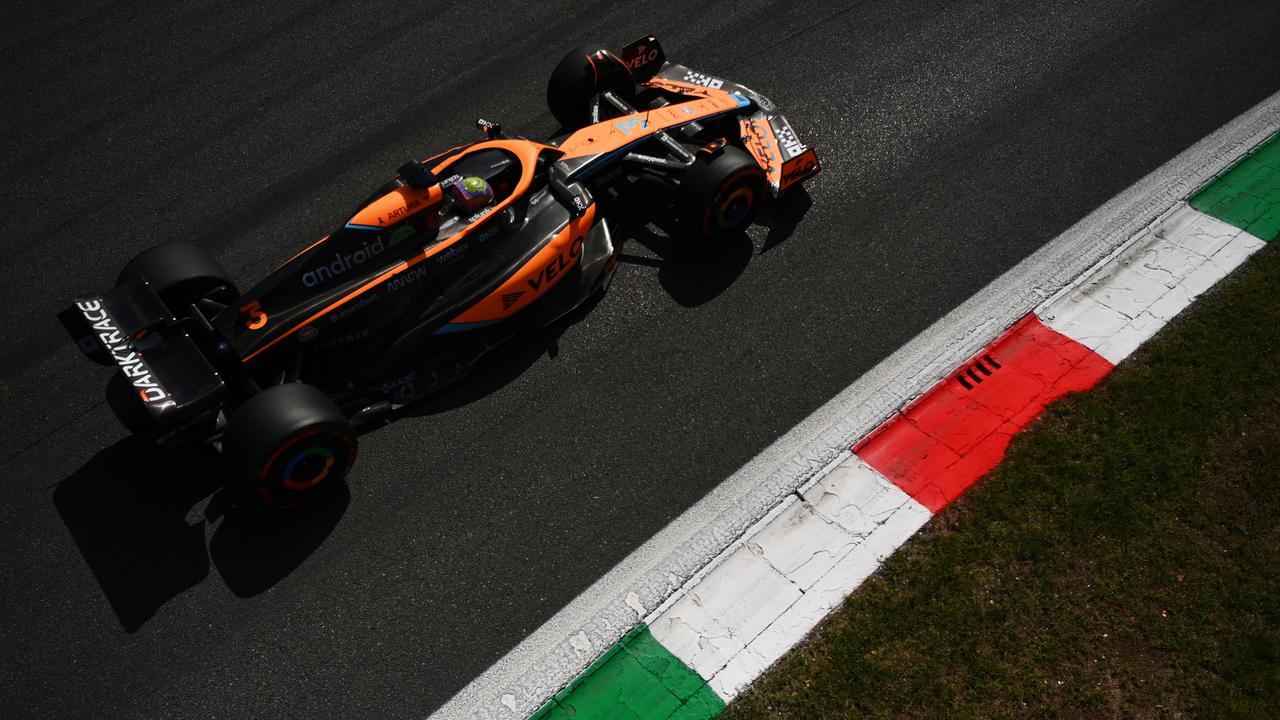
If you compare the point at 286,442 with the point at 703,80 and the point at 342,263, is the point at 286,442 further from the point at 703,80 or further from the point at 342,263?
the point at 703,80

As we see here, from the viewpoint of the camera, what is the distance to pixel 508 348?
23.1ft

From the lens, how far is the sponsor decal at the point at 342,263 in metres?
6.25

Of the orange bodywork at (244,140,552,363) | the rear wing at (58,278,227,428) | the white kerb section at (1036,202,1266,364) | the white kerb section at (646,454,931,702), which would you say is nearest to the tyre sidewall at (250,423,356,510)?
the rear wing at (58,278,227,428)

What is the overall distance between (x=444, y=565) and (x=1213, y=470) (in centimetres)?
527

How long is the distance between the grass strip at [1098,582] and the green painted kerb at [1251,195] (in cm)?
A: 155

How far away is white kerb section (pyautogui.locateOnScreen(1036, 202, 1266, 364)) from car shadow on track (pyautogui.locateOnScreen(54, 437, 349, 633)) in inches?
227

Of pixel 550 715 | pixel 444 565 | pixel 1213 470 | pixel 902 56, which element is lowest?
pixel 1213 470

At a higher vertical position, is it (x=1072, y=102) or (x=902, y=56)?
(x=902, y=56)

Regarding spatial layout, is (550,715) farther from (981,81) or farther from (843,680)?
(981,81)

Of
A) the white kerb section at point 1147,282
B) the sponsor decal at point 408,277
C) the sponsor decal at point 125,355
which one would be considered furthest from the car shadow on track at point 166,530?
the white kerb section at point 1147,282

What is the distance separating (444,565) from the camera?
5.98 metres

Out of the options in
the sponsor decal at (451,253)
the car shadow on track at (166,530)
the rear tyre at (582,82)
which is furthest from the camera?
the rear tyre at (582,82)

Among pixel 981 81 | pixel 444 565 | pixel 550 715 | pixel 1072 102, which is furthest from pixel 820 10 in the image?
pixel 550 715

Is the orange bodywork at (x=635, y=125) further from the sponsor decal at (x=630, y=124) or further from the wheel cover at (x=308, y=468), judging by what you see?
the wheel cover at (x=308, y=468)
